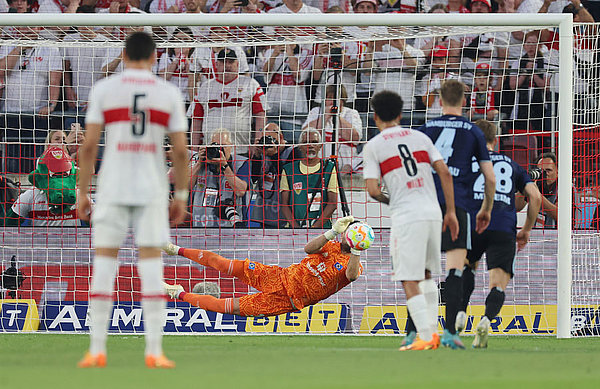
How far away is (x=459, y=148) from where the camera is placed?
23.8ft

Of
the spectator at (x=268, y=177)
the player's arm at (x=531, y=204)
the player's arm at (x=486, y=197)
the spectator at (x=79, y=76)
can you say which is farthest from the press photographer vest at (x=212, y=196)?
the player's arm at (x=486, y=197)

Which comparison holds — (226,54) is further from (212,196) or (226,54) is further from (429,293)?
(429,293)

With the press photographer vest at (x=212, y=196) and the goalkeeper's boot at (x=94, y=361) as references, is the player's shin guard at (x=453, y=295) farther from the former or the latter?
the press photographer vest at (x=212, y=196)

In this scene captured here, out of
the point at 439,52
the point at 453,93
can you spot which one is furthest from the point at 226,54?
the point at 453,93

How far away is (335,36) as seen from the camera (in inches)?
453

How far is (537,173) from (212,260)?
4.42 m

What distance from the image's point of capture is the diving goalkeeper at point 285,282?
975 centimetres

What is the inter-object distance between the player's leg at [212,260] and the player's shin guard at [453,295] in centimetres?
325

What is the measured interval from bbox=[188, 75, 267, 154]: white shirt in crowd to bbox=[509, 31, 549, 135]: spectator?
A: 11.4ft

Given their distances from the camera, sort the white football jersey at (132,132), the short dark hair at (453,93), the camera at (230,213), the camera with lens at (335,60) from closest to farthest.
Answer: the white football jersey at (132,132), the short dark hair at (453,93), the camera at (230,213), the camera with lens at (335,60)

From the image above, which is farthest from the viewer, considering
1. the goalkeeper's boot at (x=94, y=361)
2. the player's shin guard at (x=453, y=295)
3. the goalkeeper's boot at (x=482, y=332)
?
the goalkeeper's boot at (x=482, y=332)

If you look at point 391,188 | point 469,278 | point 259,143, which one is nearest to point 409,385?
point 391,188

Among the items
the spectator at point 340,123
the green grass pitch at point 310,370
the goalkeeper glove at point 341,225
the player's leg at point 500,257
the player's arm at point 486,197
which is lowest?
the green grass pitch at point 310,370

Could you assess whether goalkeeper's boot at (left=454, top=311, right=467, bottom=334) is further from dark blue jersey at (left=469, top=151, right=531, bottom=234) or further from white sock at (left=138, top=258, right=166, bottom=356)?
white sock at (left=138, top=258, right=166, bottom=356)
